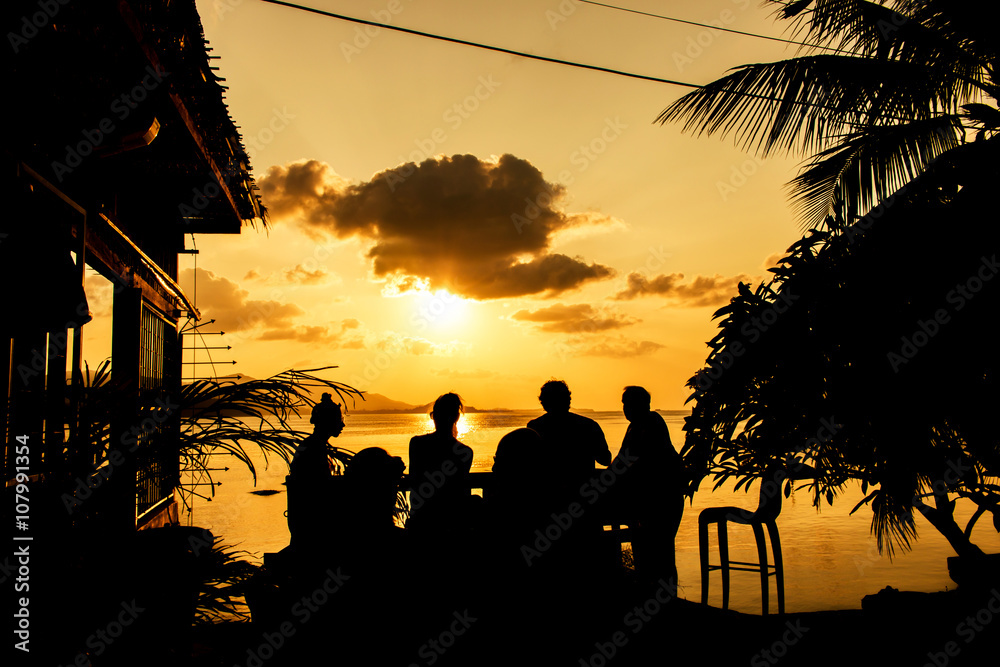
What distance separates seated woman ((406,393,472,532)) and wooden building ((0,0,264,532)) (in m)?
1.27

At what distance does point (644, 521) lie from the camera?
4387 mm

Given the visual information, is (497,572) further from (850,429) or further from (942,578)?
(942,578)

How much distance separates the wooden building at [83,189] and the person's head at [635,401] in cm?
293

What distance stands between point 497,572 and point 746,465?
1635 mm

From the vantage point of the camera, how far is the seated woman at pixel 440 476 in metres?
3.56

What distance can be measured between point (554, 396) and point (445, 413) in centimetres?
77

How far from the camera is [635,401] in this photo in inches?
182

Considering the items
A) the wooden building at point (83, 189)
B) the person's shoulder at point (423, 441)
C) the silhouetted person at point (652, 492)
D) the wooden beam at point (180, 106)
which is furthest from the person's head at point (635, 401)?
the wooden beam at point (180, 106)

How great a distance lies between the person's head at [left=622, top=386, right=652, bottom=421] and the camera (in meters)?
4.58

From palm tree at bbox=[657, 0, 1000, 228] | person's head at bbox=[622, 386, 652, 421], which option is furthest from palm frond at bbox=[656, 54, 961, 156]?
person's head at bbox=[622, 386, 652, 421]

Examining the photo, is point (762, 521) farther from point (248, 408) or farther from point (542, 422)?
point (248, 408)

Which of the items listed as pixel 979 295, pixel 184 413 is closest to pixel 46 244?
pixel 184 413

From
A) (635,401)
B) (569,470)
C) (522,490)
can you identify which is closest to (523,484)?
(522,490)

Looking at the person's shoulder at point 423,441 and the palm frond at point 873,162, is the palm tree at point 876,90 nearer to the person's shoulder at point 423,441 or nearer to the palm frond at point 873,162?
the palm frond at point 873,162
